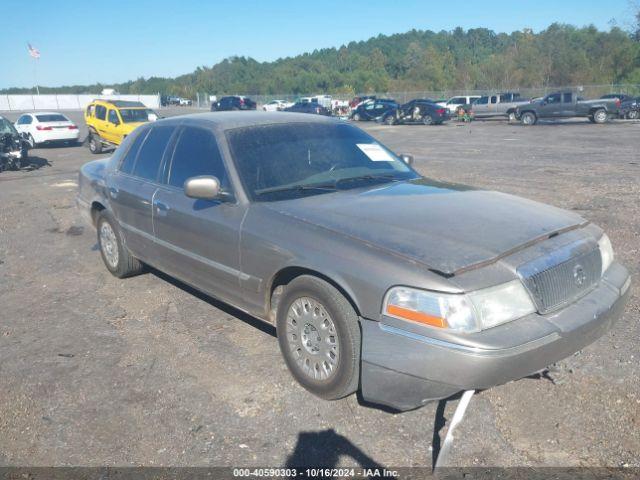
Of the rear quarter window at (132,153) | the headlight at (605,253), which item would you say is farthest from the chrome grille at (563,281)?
the rear quarter window at (132,153)

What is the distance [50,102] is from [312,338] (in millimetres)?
86411

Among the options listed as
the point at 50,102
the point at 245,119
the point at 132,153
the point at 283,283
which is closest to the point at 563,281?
the point at 283,283

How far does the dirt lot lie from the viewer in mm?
2879

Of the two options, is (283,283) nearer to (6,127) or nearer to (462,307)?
(462,307)

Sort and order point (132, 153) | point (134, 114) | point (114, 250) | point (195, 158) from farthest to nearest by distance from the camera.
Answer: point (134, 114) → point (114, 250) → point (132, 153) → point (195, 158)

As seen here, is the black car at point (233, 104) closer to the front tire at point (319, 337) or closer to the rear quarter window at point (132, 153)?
the rear quarter window at point (132, 153)

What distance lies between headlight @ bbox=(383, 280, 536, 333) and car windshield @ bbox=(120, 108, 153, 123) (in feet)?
58.5

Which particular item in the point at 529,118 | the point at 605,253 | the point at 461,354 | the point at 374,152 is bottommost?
the point at 529,118

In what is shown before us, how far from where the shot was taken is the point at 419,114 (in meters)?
32.2

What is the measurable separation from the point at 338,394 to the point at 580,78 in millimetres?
68043

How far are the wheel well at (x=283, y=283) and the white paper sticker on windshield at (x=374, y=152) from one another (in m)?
1.43

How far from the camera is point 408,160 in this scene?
199 inches

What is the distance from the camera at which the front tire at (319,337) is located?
3.01 meters

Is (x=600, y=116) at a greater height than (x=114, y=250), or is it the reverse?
(x=114, y=250)
